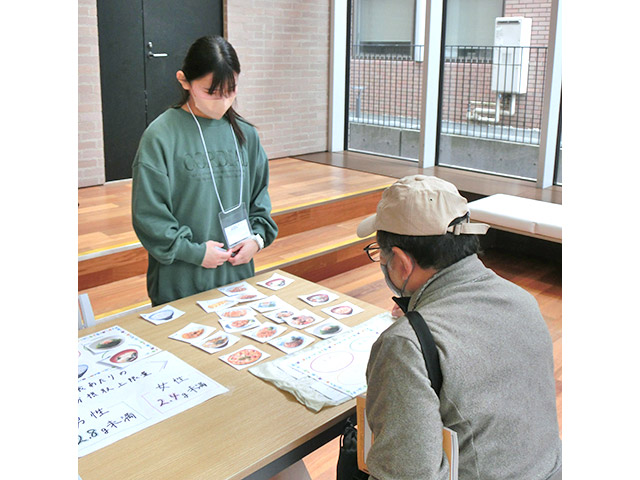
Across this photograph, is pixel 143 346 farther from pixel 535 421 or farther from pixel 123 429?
pixel 535 421

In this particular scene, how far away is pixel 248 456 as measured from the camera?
1.33 metres

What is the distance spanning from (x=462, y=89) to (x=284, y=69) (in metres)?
1.98

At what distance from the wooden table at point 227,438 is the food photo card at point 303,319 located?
1.09 feet

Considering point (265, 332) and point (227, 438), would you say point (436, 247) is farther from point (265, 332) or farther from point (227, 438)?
point (265, 332)

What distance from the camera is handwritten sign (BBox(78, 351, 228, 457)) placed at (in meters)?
1.42

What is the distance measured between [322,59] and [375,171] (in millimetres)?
1690

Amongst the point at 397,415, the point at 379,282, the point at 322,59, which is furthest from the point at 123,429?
the point at 322,59

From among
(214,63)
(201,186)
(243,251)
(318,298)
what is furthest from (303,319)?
(214,63)

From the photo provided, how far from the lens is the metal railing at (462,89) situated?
630 cm

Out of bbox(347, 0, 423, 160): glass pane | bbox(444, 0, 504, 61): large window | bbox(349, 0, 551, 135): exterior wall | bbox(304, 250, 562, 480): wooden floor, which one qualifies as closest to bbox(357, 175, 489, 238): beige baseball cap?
bbox(304, 250, 562, 480): wooden floor

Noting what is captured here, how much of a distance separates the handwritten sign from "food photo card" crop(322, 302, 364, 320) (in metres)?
0.56

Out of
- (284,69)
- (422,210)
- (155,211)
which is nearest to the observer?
(422,210)

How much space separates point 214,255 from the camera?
2176 mm
